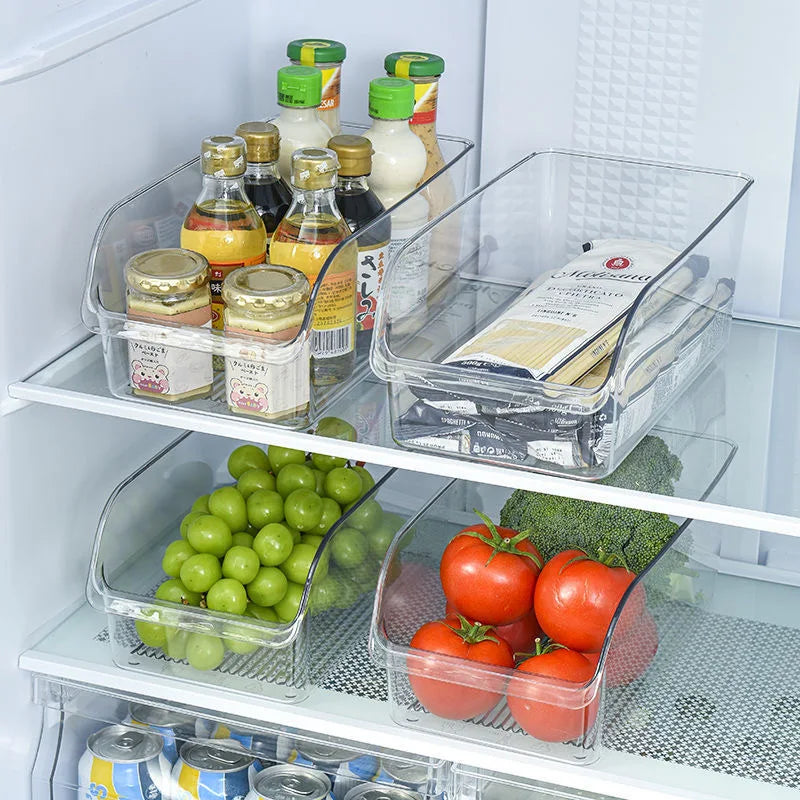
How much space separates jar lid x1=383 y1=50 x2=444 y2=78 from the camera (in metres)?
1.57

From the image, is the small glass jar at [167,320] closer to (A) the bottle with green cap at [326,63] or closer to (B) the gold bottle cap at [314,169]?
(B) the gold bottle cap at [314,169]

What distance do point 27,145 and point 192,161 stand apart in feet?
0.88

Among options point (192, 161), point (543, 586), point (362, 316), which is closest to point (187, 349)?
point (362, 316)

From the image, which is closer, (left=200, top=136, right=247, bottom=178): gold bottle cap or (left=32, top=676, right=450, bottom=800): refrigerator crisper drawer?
(left=200, top=136, right=247, bottom=178): gold bottle cap

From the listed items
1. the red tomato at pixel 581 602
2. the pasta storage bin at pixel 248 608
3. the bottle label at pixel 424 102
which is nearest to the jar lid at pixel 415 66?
the bottle label at pixel 424 102

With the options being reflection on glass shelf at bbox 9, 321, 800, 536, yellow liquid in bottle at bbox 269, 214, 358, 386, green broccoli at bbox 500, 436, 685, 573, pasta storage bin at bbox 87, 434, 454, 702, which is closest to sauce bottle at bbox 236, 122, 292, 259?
yellow liquid in bottle at bbox 269, 214, 358, 386

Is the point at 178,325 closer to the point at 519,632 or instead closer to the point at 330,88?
the point at 330,88

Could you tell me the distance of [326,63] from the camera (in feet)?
5.18

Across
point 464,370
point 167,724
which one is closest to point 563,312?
point 464,370

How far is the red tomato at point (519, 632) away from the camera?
4.88ft

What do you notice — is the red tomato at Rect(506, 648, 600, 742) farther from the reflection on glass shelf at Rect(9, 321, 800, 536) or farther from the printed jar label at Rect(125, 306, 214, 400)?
the printed jar label at Rect(125, 306, 214, 400)

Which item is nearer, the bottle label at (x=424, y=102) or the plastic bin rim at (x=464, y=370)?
the plastic bin rim at (x=464, y=370)

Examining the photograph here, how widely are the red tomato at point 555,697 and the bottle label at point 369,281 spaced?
0.40m

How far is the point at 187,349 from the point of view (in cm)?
137
